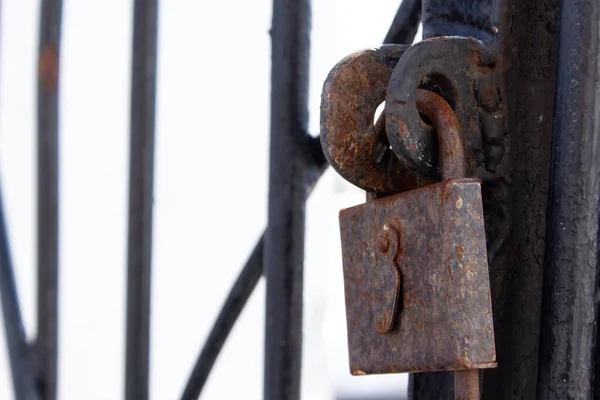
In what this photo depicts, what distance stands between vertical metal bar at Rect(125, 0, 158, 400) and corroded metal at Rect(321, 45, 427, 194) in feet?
1.60

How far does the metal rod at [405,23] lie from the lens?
62cm

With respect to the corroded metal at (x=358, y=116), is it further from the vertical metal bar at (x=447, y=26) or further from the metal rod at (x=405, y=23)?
the metal rod at (x=405, y=23)

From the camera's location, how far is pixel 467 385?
418 mm

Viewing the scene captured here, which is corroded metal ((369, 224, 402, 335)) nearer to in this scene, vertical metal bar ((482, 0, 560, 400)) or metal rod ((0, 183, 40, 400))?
vertical metal bar ((482, 0, 560, 400))

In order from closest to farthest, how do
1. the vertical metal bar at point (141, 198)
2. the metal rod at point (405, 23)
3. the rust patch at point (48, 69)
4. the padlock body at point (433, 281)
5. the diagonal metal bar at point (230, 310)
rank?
the padlock body at point (433, 281) → the metal rod at point (405, 23) → the diagonal metal bar at point (230, 310) → the vertical metal bar at point (141, 198) → the rust patch at point (48, 69)

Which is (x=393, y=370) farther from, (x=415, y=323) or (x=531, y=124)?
(x=531, y=124)

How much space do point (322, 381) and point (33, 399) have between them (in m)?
0.91

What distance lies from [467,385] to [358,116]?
6.0 inches

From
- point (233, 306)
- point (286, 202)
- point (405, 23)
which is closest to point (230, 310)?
point (233, 306)

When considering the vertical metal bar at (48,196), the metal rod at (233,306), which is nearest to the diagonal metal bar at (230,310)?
the metal rod at (233,306)

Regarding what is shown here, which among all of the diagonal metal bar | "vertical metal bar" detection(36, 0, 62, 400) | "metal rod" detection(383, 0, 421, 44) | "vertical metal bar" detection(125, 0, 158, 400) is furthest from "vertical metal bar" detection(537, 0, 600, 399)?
"vertical metal bar" detection(36, 0, 62, 400)

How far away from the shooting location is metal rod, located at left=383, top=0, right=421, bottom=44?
624mm

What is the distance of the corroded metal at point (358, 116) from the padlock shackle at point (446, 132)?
26 mm

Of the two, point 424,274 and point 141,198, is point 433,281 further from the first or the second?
point 141,198
